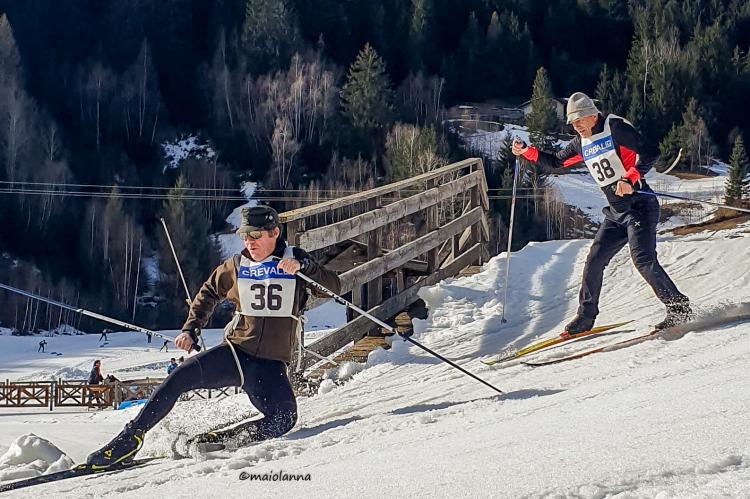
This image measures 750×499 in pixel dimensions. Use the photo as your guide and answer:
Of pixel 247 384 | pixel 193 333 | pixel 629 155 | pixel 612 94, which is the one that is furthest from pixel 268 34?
pixel 247 384

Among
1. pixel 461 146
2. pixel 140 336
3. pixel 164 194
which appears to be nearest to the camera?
pixel 140 336

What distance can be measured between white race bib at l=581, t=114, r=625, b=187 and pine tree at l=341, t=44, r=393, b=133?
47674mm

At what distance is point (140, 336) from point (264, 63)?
82.5 ft

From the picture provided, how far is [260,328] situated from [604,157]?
282 cm

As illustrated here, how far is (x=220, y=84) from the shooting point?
188 feet

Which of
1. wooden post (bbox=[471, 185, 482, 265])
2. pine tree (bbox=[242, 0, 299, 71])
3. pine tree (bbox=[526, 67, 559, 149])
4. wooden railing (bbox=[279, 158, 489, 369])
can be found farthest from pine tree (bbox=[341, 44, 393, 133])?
wooden post (bbox=[471, 185, 482, 265])

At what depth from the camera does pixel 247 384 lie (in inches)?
205

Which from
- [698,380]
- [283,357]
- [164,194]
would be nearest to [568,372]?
[698,380]

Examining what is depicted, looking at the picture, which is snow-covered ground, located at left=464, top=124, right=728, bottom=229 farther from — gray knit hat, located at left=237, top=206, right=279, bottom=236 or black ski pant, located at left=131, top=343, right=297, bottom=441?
→ black ski pant, located at left=131, top=343, right=297, bottom=441

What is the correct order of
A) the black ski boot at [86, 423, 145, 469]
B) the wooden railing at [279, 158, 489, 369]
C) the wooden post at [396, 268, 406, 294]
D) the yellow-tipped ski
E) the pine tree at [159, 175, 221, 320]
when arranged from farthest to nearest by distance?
1. the pine tree at [159, 175, 221, 320]
2. the wooden post at [396, 268, 406, 294]
3. the wooden railing at [279, 158, 489, 369]
4. the yellow-tipped ski
5. the black ski boot at [86, 423, 145, 469]

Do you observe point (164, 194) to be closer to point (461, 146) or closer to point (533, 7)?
point (461, 146)

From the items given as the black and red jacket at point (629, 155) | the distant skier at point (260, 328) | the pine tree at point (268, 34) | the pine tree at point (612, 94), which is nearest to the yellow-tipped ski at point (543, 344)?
the black and red jacket at point (629, 155)

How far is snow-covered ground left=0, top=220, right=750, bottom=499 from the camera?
342cm

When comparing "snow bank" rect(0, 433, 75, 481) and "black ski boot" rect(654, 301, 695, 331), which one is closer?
"snow bank" rect(0, 433, 75, 481)
